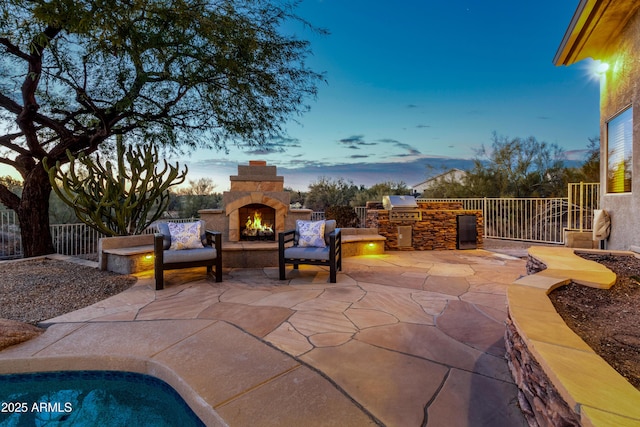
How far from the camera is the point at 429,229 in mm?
7383

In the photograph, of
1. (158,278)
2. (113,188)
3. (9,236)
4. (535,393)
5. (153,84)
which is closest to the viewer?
(535,393)

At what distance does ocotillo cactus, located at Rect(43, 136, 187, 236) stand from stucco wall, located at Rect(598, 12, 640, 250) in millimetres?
8096

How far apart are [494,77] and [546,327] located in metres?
10.4

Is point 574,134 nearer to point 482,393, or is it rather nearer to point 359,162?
point 359,162

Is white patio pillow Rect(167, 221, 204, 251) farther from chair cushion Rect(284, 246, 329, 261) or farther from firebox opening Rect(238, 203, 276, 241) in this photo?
firebox opening Rect(238, 203, 276, 241)

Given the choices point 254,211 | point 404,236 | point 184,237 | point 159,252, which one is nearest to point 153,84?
point 254,211

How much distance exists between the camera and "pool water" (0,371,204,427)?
1839mm

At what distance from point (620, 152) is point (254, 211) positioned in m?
6.48

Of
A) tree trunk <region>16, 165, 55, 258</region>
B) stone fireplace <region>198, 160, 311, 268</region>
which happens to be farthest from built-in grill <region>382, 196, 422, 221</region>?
tree trunk <region>16, 165, 55, 258</region>

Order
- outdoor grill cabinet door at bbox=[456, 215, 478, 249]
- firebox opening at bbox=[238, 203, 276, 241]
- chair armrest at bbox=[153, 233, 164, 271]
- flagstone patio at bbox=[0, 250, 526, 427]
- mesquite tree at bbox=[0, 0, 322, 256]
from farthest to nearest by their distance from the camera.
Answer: outdoor grill cabinet door at bbox=[456, 215, 478, 249]
firebox opening at bbox=[238, 203, 276, 241]
mesquite tree at bbox=[0, 0, 322, 256]
chair armrest at bbox=[153, 233, 164, 271]
flagstone patio at bbox=[0, 250, 526, 427]

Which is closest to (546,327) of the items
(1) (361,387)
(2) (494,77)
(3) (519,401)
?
(3) (519,401)

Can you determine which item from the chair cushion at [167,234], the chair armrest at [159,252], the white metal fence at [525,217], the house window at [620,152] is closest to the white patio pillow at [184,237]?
the chair cushion at [167,234]

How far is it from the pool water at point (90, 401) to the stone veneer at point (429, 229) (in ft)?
19.3

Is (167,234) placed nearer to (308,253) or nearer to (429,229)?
(308,253)
